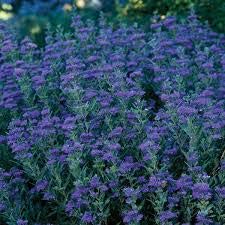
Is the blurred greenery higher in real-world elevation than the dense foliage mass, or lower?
lower

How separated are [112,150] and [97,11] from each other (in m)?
4.58

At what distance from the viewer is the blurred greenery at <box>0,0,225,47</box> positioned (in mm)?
6910

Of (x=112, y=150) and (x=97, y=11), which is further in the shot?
(x=97, y=11)

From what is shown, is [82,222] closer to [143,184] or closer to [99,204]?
[99,204]

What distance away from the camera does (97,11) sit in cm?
799

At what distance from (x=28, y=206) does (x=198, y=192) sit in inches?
46.4

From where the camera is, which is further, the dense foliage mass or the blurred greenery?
the blurred greenery

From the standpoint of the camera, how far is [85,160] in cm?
396

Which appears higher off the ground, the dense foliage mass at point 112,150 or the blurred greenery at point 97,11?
the dense foliage mass at point 112,150

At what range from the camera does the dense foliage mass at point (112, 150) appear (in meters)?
3.56

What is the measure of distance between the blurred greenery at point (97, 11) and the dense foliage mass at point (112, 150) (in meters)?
1.85

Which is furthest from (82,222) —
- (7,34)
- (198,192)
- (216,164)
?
(7,34)

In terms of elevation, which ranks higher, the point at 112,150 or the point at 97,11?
the point at 112,150

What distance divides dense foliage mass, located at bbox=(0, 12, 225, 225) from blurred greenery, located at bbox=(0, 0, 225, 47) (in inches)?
72.8
